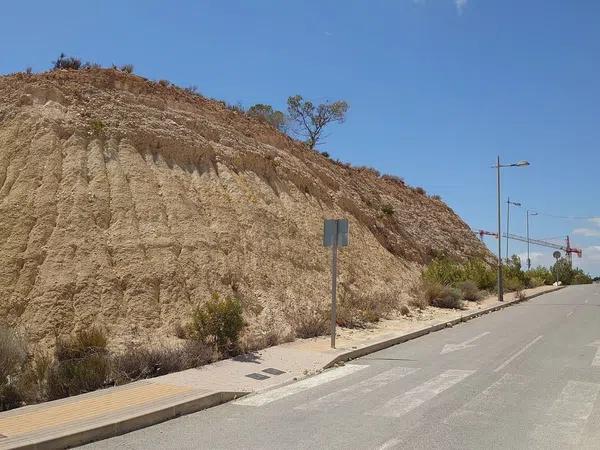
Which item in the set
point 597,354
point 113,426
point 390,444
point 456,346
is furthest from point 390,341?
point 113,426

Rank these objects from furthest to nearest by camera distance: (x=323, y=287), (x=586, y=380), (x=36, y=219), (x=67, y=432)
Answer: (x=323, y=287) → (x=36, y=219) → (x=586, y=380) → (x=67, y=432)

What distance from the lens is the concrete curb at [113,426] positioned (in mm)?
6629

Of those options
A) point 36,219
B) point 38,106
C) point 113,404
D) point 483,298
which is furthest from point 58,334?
point 483,298

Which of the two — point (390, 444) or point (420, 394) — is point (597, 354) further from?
point (390, 444)

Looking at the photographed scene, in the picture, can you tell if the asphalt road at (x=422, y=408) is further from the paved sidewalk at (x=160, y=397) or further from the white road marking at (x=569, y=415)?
the paved sidewalk at (x=160, y=397)

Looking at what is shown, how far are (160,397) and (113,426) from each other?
146 centimetres

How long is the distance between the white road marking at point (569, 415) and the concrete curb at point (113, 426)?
4.69 meters

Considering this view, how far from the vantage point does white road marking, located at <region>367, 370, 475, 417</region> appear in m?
8.12

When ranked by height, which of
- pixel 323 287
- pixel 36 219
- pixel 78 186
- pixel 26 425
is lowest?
pixel 26 425

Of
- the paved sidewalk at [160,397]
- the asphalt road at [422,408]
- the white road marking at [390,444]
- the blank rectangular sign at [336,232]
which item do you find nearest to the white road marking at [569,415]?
the asphalt road at [422,408]

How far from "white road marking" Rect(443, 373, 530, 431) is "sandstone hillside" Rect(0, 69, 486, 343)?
7439mm

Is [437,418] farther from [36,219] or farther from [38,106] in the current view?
[38,106]

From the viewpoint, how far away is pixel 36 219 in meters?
14.9

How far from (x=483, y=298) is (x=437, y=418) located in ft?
79.7
